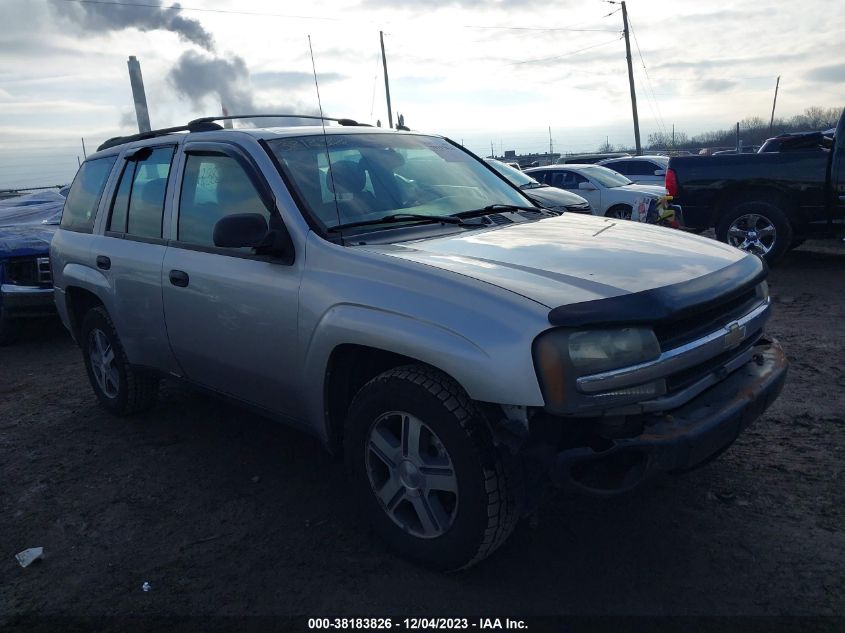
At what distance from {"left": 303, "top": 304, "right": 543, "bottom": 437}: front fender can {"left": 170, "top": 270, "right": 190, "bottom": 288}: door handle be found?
1.04 meters

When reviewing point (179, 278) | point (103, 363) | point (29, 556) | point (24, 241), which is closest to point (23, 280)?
point (24, 241)

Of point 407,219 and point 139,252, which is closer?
point 407,219

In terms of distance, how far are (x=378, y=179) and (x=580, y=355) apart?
5.57 ft

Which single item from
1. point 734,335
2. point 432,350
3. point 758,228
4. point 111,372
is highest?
point 432,350

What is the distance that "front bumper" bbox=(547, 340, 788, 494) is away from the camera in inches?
96.4

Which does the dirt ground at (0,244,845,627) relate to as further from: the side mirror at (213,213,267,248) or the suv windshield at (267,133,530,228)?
the suv windshield at (267,133,530,228)

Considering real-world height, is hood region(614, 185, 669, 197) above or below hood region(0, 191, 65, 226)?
below

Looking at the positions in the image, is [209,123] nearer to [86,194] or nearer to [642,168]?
[86,194]

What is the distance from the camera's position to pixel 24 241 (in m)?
7.82

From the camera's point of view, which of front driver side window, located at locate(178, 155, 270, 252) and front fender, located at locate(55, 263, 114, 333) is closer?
front driver side window, located at locate(178, 155, 270, 252)

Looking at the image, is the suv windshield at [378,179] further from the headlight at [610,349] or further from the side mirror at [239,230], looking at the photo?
the headlight at [610,349]

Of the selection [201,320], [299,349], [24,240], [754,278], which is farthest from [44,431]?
[754,278]

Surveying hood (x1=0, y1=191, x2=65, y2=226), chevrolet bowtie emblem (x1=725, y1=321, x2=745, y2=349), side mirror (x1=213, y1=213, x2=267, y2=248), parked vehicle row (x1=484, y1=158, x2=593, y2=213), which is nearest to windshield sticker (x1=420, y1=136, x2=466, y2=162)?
side mirror (x1=213, y1=213, x2=267, y2=248)

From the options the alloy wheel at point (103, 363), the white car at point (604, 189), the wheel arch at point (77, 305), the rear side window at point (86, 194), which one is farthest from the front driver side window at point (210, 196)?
the white car at point (604, 189)
